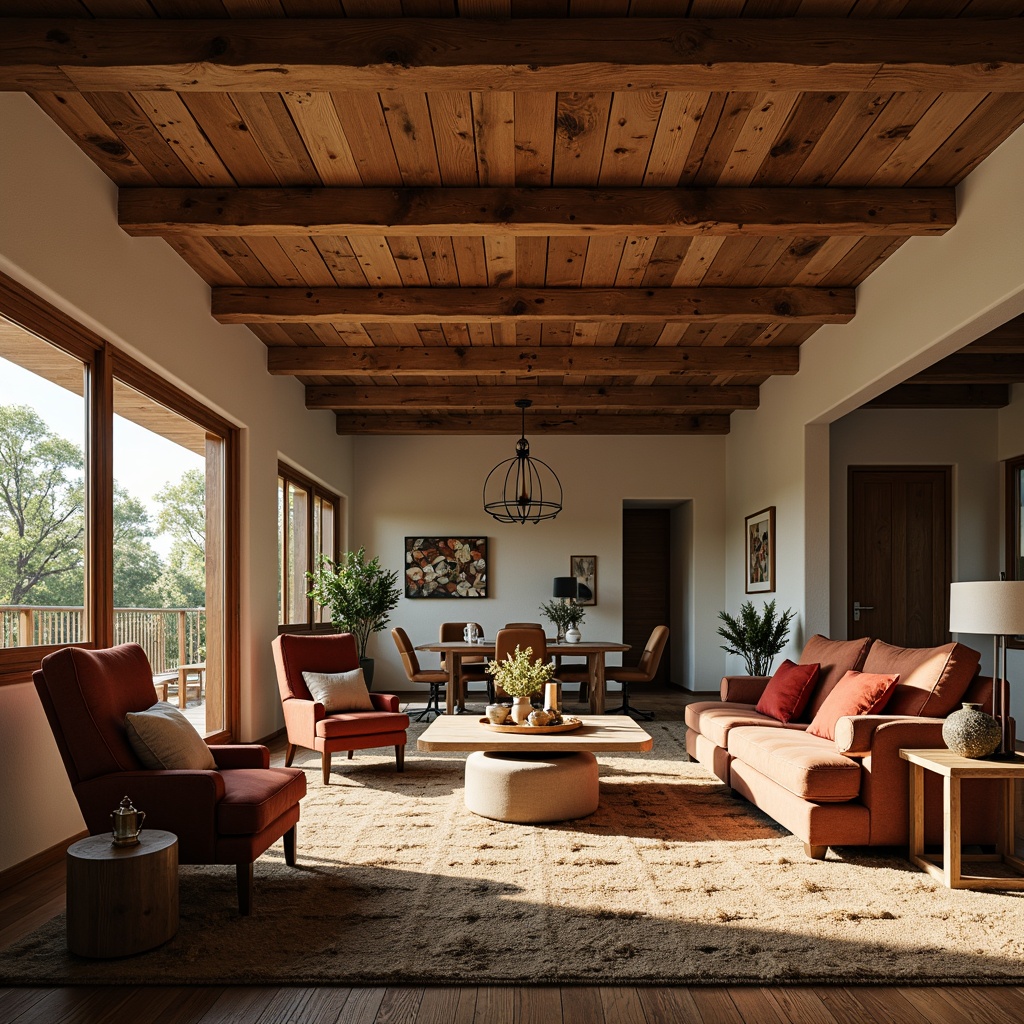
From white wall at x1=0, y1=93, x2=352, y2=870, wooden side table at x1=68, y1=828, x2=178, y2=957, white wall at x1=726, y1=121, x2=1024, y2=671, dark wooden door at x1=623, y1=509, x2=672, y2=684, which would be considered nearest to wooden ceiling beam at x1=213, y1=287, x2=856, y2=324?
white wall at x1=726, y1=121, x2=1024, y2=671

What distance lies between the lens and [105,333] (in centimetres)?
438

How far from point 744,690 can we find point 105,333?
4315mm

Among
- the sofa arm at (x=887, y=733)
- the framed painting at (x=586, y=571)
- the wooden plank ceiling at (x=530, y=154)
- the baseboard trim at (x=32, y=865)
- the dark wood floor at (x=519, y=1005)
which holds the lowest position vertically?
the baseboard trim at (x=32, y=865)

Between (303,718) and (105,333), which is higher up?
(105,333)

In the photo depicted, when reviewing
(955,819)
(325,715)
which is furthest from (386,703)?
(955,819)

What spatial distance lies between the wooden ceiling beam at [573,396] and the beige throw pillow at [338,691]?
12.1ft

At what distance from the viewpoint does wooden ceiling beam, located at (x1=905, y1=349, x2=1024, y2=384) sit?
7.05 meters

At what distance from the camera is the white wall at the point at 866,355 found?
414cm

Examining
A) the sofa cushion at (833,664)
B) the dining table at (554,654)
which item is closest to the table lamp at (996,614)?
the sofa cushion at (833,664)

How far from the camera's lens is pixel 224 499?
6.44 meters

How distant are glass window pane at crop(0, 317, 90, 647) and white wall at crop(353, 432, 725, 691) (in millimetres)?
6191

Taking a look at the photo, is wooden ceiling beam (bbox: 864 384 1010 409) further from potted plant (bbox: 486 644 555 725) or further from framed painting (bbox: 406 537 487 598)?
potted plant (bbox: 486 644 555 725)

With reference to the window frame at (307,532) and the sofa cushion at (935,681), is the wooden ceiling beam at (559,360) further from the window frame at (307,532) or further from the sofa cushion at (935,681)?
the sofa cushion at (935,681)

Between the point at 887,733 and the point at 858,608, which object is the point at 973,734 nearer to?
the point at 887,733
